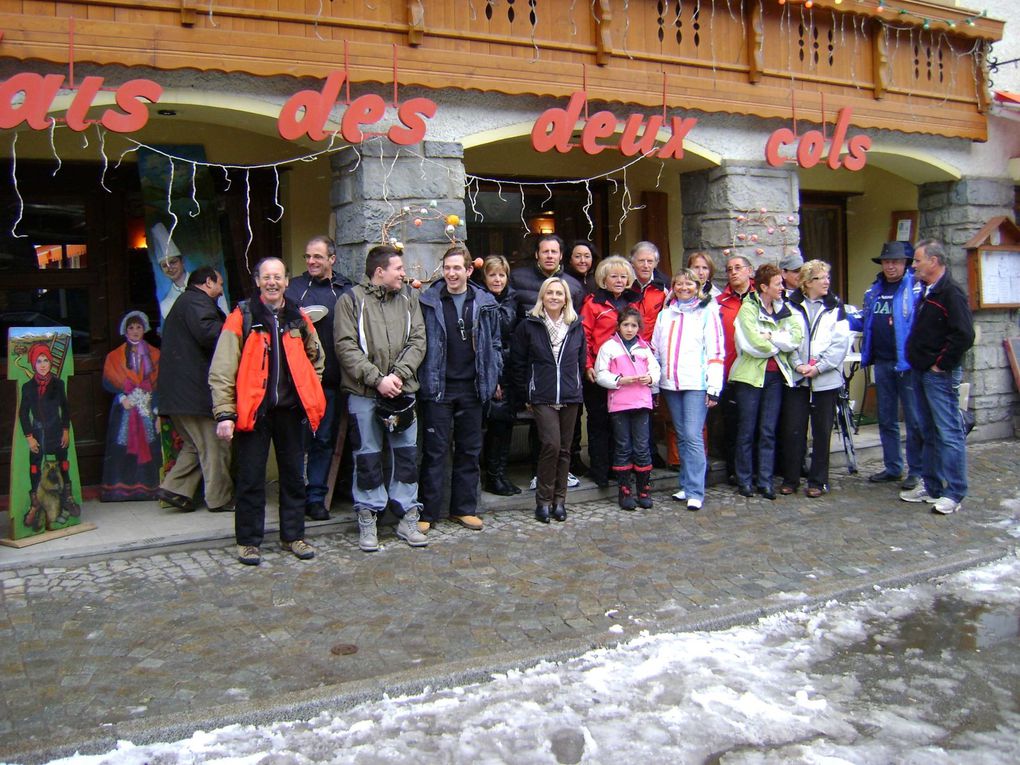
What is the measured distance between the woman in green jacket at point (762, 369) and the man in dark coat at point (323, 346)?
3158 millimetres

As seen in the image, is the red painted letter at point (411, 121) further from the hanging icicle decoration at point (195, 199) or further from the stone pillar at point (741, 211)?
the stone pillar at point (741, 211)

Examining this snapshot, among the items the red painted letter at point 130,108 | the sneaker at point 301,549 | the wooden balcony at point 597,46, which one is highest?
the wooden balcony at point 597,46

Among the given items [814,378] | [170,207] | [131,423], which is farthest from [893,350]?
[131,423]

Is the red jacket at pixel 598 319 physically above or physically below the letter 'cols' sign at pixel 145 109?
below

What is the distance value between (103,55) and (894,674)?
18.7 ft

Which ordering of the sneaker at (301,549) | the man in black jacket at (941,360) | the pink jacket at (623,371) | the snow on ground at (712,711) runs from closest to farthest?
the snow on ground at (712,711)
the sneaker at (301,549)
the man in black jacket at (941,360)
the pink jacket at (623,371)

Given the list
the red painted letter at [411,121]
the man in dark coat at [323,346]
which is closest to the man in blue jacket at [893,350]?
the red painted letter at [411,121]

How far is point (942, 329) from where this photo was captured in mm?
6996

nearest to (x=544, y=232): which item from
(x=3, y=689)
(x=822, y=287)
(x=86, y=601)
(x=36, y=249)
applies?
(x=822, y=287)

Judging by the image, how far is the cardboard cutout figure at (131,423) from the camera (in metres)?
7.36

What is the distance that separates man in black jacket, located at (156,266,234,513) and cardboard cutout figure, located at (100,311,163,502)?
0.55 m

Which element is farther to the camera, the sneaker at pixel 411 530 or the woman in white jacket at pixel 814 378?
the woman in white jacket at pixel 814 378

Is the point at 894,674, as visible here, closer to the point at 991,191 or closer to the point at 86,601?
the point at 86,601

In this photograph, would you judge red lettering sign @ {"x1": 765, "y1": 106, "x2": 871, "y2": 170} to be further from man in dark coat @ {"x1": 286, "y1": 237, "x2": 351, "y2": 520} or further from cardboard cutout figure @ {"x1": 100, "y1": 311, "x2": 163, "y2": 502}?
cardboard cutout figure @ {"x1": 100, "y1": 311, "x2": 163, "y2": 502}
